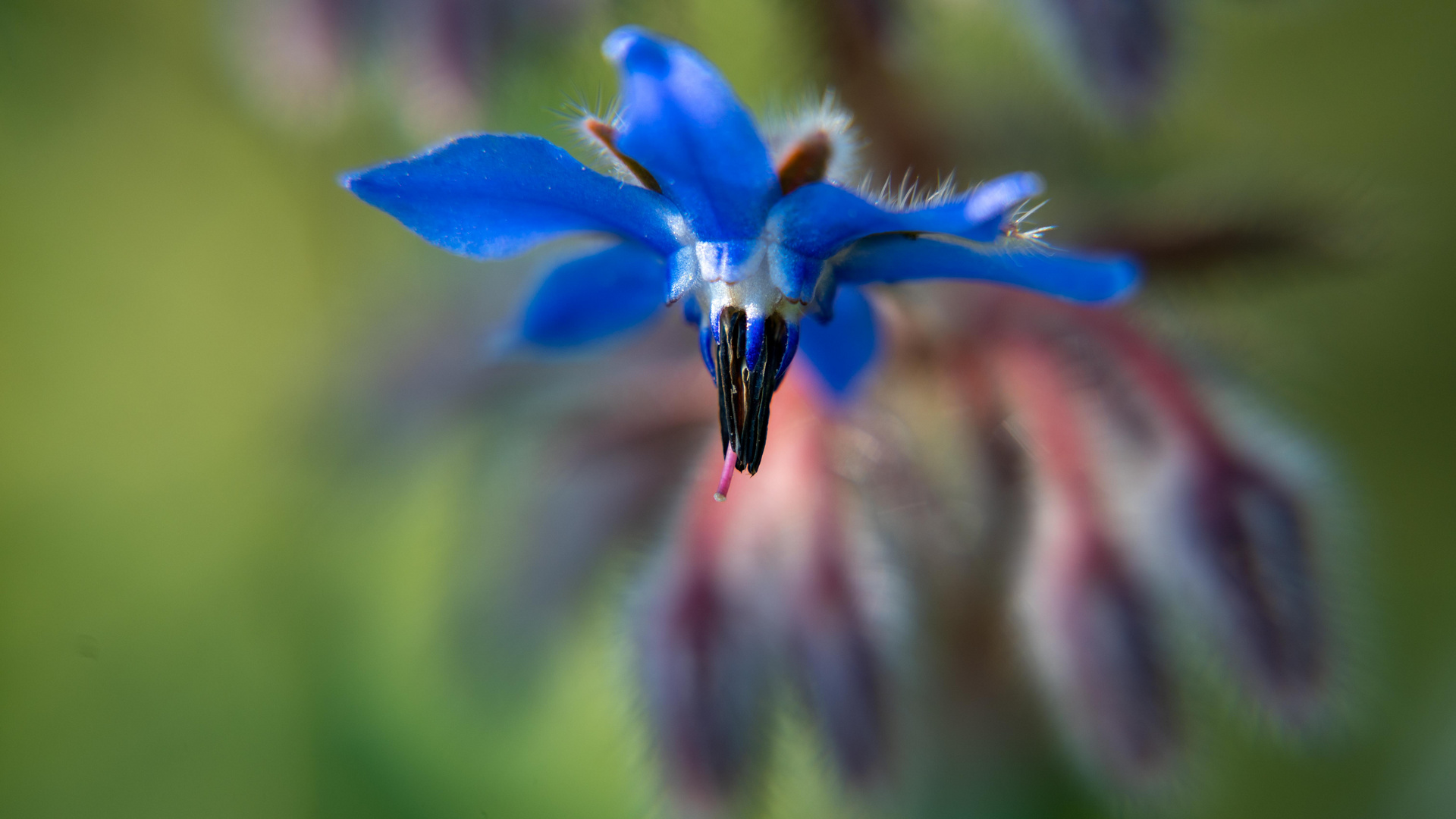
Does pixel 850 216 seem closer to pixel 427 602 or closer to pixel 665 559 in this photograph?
pixel 665 559

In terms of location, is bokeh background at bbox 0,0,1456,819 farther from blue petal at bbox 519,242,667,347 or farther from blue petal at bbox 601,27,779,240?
blue petal at bbox 601,27,779,240

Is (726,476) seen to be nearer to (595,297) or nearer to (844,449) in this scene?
(595,297)

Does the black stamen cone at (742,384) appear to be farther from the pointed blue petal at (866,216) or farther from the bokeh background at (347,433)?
the bokeh background at (347,433)

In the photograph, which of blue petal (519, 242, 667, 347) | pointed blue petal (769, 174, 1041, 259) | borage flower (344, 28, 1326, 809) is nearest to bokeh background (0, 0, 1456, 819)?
borage flower (344, 28, 1326, 809)

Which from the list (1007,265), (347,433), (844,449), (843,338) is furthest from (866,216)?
(347,433)

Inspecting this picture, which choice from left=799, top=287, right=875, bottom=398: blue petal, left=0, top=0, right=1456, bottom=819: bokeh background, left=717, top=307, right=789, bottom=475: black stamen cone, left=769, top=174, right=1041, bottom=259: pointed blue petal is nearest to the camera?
left=769, top=174, right=1041, bottom=259: pointed blue petal

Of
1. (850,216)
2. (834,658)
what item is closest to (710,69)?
(850,216)
